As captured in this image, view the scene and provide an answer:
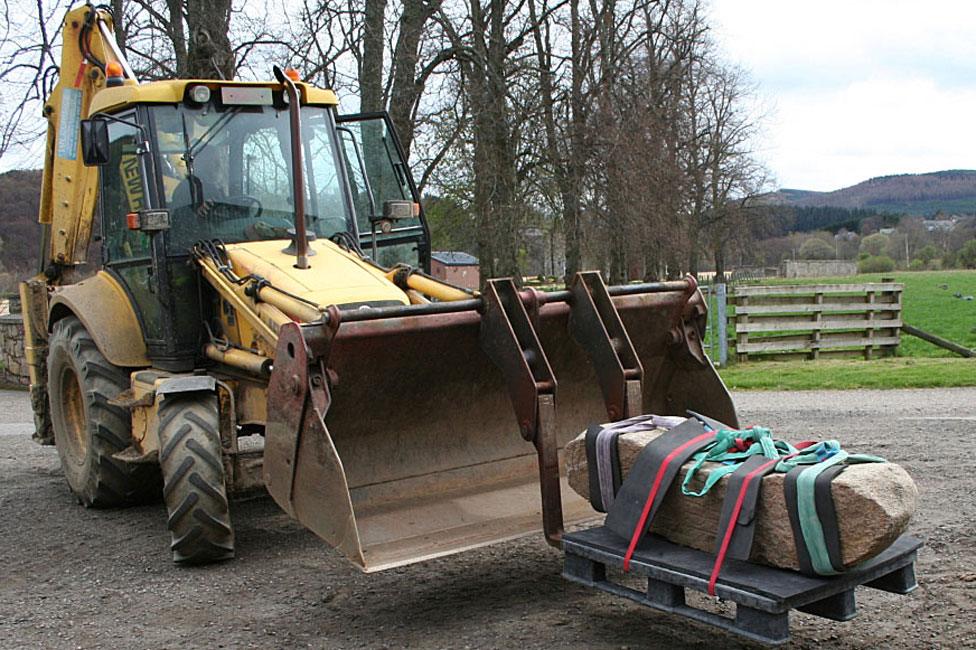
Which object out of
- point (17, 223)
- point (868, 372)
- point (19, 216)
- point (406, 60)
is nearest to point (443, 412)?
point (868, 372)

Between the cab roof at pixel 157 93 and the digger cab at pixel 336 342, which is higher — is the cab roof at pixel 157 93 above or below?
above

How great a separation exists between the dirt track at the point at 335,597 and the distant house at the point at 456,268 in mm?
16632

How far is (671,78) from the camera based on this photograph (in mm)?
25984

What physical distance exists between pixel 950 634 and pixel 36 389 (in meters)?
6.63

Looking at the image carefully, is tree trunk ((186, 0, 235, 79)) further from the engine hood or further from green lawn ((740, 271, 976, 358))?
green lawn ((740, 271, 976, 358))

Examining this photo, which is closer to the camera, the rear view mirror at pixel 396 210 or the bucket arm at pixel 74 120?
the rear view mirror at pixel 396 210

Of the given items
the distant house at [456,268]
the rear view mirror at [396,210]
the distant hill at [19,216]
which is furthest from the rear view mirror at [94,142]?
the distant house at [456,268]

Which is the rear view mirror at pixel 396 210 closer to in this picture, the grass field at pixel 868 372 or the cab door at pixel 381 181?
the cab door at pixel 381 181

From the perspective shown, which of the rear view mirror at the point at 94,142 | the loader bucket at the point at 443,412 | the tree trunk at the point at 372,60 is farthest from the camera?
the tree trunk at the point at 372,60

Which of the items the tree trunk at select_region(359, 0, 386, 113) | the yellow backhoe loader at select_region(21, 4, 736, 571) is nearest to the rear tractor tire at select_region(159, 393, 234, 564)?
the yellow backhoe loader at select_region(21, 4, 736, 571)

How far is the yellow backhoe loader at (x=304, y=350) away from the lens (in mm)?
4922

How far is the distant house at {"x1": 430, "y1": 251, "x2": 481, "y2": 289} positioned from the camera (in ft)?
79.3

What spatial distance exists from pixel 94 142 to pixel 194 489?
2.08m

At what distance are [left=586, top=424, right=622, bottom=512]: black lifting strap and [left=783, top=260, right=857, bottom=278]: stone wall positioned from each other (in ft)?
257
